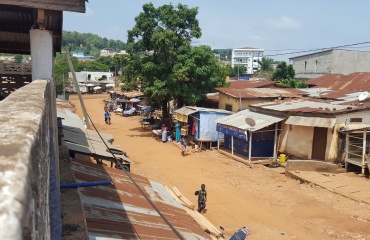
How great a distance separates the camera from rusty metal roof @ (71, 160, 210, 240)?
167 inches

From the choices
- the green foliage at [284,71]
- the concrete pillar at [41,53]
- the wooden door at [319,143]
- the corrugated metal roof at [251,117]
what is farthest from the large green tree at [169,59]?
the green foliage at [284,71]

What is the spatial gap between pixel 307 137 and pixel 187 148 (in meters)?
7.35

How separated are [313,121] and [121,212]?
12684 mm

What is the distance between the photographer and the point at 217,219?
1085 cm

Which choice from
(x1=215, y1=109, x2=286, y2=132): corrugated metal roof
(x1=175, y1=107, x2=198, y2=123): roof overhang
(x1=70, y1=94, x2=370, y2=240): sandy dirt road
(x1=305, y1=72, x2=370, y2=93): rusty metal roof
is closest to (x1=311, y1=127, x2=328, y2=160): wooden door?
(x1=215, y1=109, x2=286, y2=132): corrugated metal roof

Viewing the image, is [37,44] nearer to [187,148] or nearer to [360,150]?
[360,150]

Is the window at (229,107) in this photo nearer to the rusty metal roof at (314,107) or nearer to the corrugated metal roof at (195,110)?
the corrugated metal roof at (195,110)

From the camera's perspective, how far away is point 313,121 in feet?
50.9

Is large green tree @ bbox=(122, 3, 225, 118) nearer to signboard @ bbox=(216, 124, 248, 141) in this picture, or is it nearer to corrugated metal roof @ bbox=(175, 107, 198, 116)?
corrugated metal roof @ bbox=(175, 107, 198, 116)

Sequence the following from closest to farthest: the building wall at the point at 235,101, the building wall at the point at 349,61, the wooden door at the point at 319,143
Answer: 1. the wooden door at the point at 319,143
2. the building wall at the point at 235,101
3. the building wall at the point at 349,61

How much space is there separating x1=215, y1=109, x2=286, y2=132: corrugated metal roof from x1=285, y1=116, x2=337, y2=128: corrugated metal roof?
3.20 ft

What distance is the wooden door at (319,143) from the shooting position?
15953mm

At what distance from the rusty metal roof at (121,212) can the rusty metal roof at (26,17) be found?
250 cm

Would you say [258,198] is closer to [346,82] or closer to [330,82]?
[346,82]
